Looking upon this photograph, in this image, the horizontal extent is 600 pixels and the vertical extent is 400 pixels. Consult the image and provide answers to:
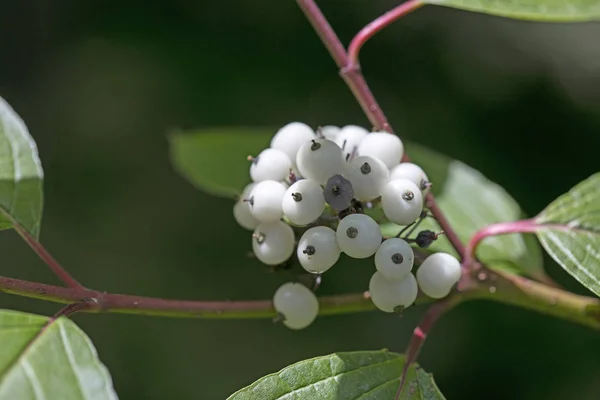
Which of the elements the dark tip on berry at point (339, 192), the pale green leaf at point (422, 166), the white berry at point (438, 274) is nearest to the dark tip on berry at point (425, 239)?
the white berry at point (438, 274)

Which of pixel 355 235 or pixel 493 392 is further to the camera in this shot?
pixel 493 392

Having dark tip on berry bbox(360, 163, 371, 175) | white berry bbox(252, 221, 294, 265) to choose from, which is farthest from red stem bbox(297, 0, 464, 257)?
white berry bbox(252, 221, 294, 265)

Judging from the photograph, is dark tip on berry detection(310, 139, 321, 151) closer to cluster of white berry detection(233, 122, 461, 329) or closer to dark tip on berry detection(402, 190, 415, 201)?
cluster of white berry detection(233, 122, 461, 329)

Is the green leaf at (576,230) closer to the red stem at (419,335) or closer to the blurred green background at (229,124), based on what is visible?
the red stem at (419,335)

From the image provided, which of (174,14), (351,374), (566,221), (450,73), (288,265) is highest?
(174,14)

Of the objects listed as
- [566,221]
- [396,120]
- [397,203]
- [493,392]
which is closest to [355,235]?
[397,203]

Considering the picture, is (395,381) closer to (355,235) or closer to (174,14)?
(355,235)
